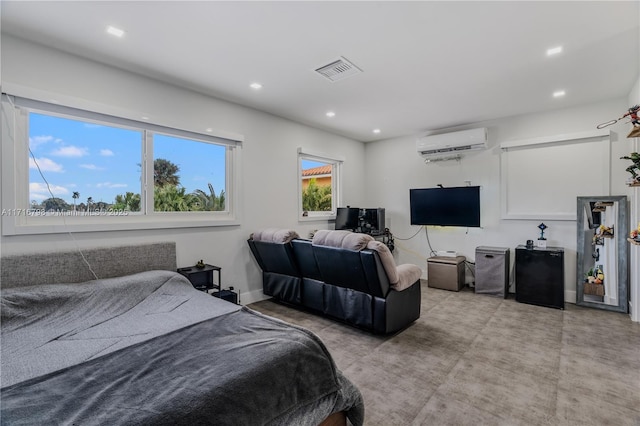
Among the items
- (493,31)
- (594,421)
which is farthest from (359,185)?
(594,421)

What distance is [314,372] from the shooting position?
4.92ft

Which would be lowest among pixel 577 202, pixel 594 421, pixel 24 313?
pixel 594 421

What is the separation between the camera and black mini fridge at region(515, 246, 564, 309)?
12.4 ft

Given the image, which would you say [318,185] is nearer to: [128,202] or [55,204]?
[128,202]

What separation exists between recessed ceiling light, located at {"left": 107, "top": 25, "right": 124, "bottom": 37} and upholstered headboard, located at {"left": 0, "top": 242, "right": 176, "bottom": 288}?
1.82 metres

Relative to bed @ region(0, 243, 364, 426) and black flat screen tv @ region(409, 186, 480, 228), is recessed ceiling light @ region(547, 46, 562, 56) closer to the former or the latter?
black flat screen tv @ region(409, 186, 480, 228)

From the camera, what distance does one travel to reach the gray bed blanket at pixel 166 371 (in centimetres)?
108

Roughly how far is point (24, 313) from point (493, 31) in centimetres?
396

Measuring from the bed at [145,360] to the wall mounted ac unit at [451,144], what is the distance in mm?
4240

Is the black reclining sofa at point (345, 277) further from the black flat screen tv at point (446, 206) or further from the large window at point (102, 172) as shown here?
the black flat screen tv at point (446, 206)

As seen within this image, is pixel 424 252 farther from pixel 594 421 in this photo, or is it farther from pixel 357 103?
pixel 594 421

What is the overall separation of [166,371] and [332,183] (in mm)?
4642

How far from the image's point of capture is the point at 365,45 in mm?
2527

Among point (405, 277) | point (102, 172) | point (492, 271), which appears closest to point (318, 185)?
point (405, 277)
